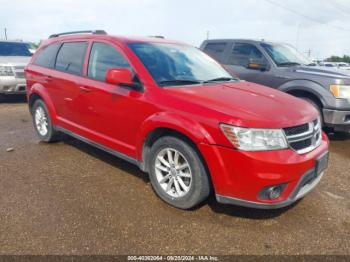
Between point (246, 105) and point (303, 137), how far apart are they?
0.60 meters

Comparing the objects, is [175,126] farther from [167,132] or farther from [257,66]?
[257,66]

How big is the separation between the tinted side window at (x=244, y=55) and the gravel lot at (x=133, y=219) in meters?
3.01

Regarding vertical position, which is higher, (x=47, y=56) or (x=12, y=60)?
Answer: (x=47, y=56)

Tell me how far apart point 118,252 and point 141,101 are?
5.00 feet

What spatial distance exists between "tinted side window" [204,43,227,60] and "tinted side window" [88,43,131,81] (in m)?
3.80

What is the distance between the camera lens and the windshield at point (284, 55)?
6515mm

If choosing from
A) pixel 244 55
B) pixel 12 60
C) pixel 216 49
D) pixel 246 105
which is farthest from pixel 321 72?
pixel 12 60

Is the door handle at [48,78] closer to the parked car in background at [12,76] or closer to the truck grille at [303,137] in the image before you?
the truck grille at [303,137]

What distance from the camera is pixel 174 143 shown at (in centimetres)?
320

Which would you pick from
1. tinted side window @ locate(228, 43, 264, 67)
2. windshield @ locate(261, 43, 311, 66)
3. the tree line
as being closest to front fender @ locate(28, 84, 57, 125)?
tinted side window @ locate(228, 43, 264, 67)

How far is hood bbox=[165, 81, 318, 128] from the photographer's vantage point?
2.83 metres

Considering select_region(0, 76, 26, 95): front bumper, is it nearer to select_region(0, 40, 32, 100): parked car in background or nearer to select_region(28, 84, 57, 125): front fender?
select_region(0, 40, 32, 100): parked car in background

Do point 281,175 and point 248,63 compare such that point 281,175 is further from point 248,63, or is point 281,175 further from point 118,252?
point 248,63

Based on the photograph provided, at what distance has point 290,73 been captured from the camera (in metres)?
6.08
